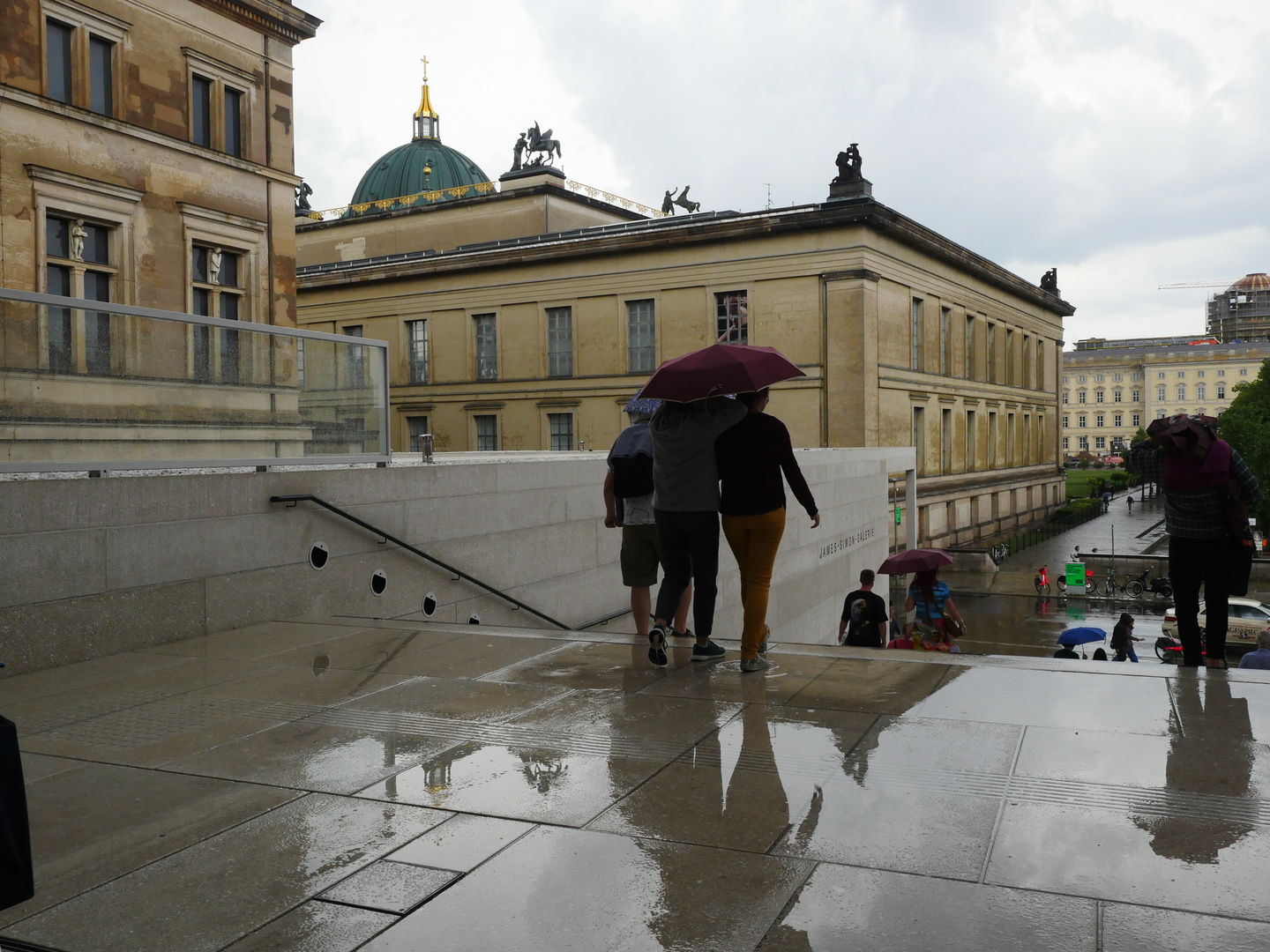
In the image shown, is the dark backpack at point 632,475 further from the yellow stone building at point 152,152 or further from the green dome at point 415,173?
the green dome at point 415,173

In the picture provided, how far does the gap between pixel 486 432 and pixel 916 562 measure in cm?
3747

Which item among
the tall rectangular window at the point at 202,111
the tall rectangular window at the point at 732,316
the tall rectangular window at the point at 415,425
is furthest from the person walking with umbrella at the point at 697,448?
the tall rectangular window at the point at 415,425

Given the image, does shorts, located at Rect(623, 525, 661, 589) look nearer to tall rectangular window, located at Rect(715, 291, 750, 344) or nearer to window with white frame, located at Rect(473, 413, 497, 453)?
tall rectangular window, located at Rect(715, 291, 750, 344)

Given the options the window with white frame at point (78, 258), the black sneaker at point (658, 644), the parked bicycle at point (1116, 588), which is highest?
the window with white frame at point (78, 258)

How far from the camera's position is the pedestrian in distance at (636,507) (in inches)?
326

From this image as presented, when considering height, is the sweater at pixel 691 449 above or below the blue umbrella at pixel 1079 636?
above

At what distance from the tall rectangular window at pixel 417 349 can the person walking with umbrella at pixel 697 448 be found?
42096mm

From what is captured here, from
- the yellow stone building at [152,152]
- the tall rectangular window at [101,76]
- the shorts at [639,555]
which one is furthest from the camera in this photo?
the tall rectangular window at [101,76]

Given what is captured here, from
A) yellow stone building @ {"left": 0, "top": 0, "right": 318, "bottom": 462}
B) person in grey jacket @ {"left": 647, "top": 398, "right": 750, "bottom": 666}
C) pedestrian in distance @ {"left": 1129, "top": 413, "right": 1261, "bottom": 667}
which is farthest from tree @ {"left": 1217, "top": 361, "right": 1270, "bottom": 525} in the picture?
person in grey jacket @ {"left": 647, "top": 398, "right": 750, "bottom": 666}

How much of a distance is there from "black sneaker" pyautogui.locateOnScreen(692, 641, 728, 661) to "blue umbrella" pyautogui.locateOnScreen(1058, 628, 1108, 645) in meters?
13.6

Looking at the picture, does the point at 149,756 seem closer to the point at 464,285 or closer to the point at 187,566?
the point at 187,566

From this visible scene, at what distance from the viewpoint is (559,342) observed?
148ft

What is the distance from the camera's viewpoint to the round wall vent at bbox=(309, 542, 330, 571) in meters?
9.28

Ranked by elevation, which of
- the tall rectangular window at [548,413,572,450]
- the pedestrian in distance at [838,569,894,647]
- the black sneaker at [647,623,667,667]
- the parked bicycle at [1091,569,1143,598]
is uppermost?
the tall rectangular window at [548,413,572,450]
